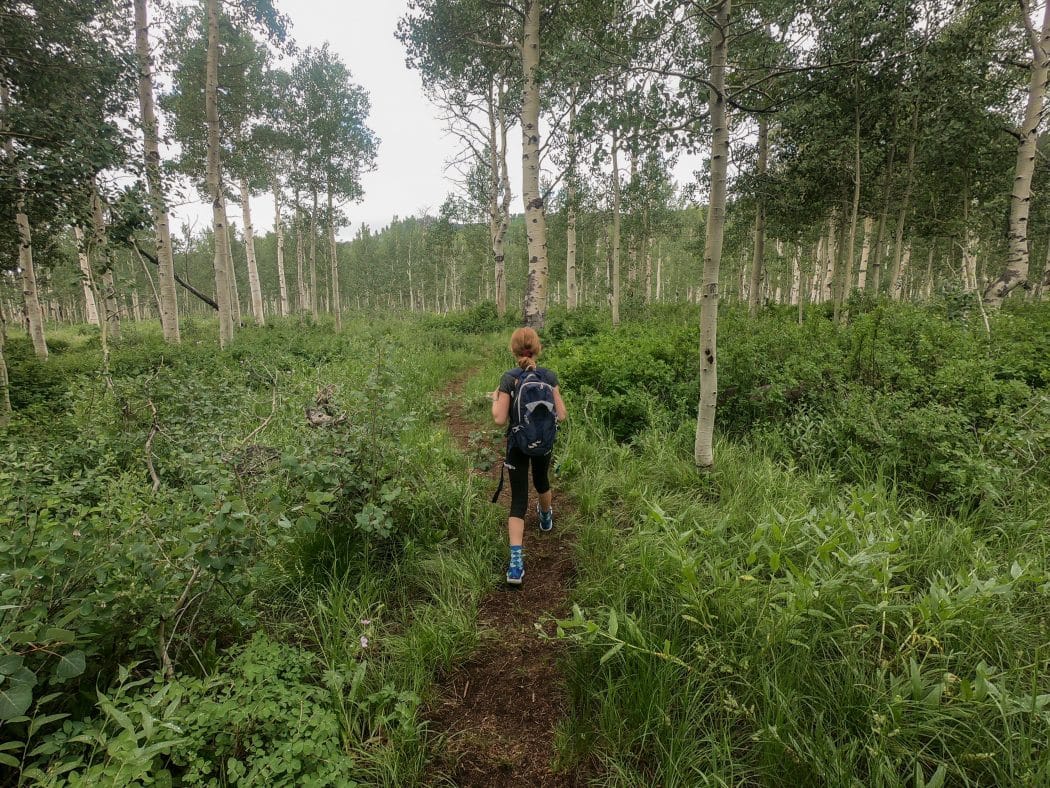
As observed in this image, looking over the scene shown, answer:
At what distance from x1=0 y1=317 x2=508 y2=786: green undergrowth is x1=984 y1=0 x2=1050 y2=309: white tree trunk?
39.9 ft

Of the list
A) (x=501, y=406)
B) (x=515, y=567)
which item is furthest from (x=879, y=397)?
(x=515, y=567)

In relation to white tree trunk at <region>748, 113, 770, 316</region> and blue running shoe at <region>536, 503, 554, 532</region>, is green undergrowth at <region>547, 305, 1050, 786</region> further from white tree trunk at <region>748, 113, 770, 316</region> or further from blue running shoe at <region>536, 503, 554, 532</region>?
white tree trunk at <region>748, 113, 770, 316</region>

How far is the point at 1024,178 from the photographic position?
8.90 m

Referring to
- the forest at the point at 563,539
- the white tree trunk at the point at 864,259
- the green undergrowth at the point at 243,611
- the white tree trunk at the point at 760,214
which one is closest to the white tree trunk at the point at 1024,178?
the forest at the point at 563,539

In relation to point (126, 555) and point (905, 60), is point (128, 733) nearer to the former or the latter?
point (126, 555)

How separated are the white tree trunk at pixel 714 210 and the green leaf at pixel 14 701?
4088 mm

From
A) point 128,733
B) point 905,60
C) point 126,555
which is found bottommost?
point 128,733

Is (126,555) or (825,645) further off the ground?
(126,555)

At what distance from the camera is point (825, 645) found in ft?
6.95

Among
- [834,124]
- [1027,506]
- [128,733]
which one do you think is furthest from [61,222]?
[834,124]

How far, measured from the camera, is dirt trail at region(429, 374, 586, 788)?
2002 mm

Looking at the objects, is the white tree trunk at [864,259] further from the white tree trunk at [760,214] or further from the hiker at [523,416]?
the hiker at [523,416]

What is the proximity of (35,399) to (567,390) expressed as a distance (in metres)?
9.03

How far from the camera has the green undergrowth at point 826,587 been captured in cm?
173
